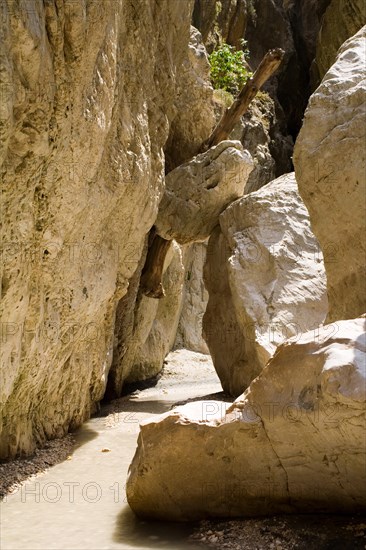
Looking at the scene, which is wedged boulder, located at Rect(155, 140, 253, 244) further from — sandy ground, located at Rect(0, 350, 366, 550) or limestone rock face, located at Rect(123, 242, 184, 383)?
sandy ground, located at Rect(0, 350, 366, 550)

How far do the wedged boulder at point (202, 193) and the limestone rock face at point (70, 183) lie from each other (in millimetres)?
2025

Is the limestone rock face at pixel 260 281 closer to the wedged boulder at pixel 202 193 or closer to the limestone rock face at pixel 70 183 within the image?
the wedged boulder at pixel 202 193

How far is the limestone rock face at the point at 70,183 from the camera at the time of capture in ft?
14.9

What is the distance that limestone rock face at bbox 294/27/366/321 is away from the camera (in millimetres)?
3543

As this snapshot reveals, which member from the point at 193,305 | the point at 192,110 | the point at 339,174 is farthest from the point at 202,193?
the point at 339,174

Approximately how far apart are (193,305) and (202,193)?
228 inches

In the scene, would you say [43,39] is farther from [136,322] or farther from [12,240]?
[136,322]

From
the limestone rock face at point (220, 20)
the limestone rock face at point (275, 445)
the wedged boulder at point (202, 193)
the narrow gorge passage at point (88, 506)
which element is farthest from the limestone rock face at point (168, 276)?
the limestone rock face at point (275, 445)

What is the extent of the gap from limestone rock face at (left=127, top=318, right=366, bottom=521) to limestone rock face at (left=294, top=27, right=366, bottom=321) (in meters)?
0.45

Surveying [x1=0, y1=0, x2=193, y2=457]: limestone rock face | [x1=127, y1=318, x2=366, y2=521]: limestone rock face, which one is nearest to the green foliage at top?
[x1=0, y1=0, x2=193, y2=457]: limestone rock face

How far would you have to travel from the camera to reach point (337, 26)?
52.0ft

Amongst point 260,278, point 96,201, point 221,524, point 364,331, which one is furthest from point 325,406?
point 260,278

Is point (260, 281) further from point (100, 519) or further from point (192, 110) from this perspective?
point (100, 519)

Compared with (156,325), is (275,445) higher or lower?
lower
